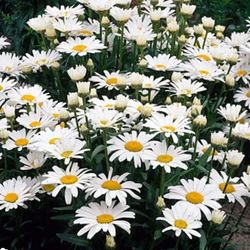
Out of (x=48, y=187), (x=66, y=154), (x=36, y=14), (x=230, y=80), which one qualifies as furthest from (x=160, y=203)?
(x=36, y=14)

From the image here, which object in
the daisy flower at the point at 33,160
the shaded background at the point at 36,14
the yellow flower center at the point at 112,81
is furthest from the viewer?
the shaded background at the point at 36,14

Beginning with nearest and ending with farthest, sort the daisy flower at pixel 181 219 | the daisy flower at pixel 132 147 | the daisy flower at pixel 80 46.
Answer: the daisy flower at pixel 181 219, the daisy flower at pixel 132 147, the daisy flower at pixel 80 46

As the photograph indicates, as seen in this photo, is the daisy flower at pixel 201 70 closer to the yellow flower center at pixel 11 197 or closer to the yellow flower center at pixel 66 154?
the yellow flower center at pixel 66 154

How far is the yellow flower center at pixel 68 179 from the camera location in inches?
110

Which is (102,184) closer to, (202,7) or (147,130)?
(147,130)

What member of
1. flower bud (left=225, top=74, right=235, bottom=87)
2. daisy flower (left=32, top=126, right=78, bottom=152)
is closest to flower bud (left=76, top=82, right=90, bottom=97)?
daisy flower (left=32, top=126, right=78, bottom=152)

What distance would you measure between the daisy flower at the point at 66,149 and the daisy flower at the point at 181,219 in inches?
18.3

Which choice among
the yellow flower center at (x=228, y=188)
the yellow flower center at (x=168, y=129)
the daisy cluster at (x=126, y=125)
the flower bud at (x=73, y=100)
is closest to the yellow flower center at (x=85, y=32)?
the daisy cluster at (x=126, y=125)

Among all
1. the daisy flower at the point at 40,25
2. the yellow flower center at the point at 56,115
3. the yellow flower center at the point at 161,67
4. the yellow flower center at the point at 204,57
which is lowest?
the yellow flower center at the point at 56,115

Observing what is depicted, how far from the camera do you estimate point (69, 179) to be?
9.17 ft

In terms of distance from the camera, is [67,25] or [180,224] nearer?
[180,224]

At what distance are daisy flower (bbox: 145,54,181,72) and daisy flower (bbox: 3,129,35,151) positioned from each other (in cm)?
88

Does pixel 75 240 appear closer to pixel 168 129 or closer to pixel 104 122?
pixel 104 122

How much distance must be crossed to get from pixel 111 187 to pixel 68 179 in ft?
0.62
